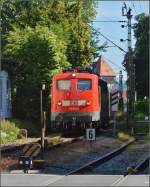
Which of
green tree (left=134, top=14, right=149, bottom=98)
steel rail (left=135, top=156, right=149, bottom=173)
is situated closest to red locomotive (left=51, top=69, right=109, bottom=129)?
steel rail (left=135, top=156, right=149, bottom=173)

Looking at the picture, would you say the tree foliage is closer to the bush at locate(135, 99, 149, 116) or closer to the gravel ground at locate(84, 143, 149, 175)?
the gravel ground at locate(84, 143, 149, 175)

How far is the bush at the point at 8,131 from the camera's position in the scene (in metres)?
33.6

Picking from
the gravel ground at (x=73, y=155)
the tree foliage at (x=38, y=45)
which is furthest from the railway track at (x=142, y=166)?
the tree foliage at (x=38, y=45)

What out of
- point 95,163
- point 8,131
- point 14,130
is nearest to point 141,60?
point 14,130

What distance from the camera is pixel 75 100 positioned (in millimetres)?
35156

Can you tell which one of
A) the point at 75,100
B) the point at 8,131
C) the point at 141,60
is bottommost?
the point at 8,131

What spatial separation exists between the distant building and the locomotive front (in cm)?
739

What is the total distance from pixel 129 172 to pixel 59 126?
54.3 feet

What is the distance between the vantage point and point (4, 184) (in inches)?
616

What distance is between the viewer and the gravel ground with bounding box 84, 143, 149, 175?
1955cm

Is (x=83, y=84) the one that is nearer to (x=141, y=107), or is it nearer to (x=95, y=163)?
(x=95, y=163)

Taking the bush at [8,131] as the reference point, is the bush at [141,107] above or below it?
above

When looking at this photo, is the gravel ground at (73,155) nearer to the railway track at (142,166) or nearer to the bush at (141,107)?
the railway track at (142,166)

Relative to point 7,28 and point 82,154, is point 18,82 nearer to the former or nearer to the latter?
point 7,28
